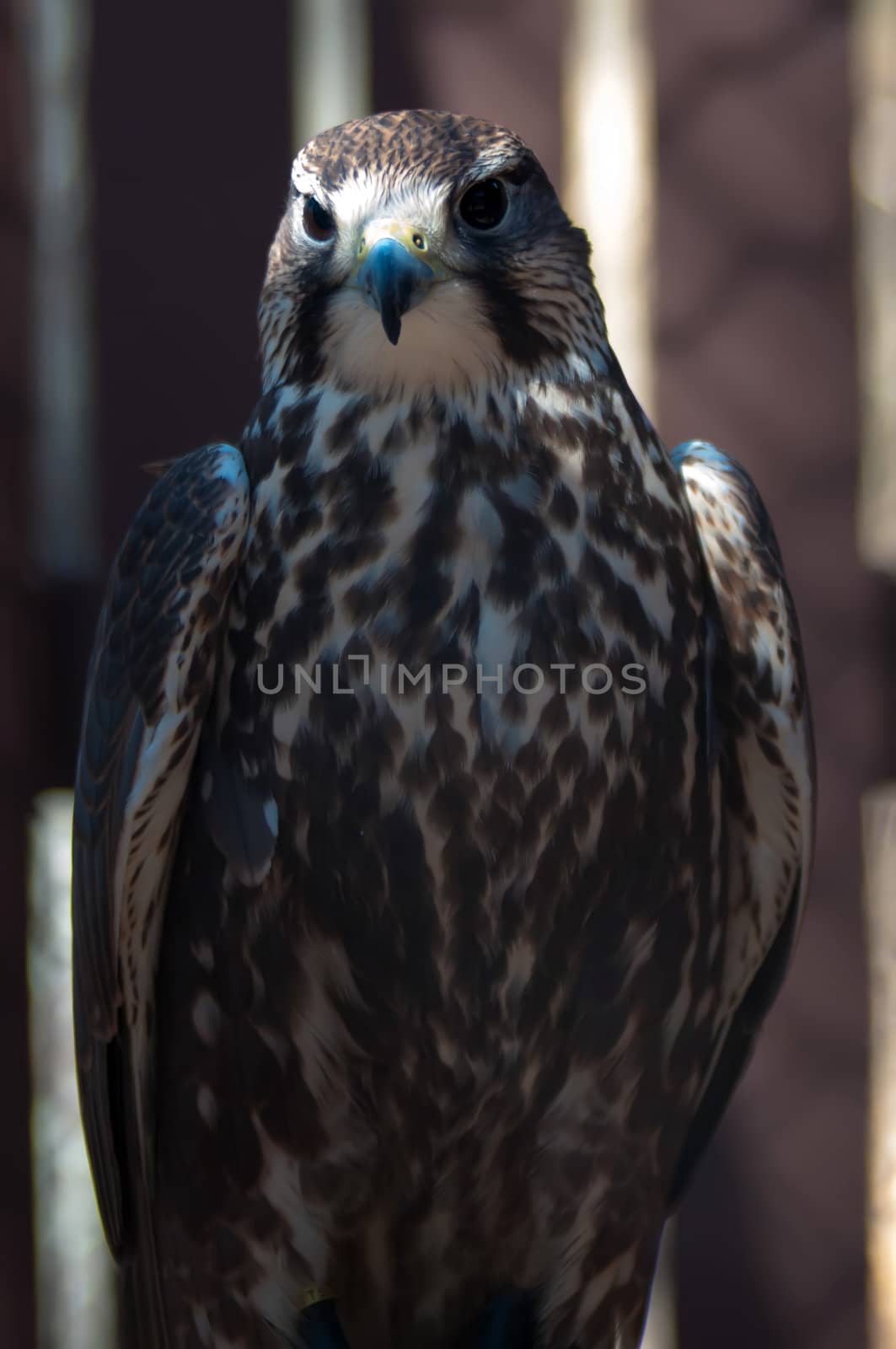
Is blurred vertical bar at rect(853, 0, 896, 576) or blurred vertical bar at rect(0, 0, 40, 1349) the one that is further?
blurred vertical bar at rect(853, 0, 896, 576)

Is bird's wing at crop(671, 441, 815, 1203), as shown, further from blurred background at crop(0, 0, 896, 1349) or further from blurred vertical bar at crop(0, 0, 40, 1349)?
blurred vertical bar at crop(0, 0, 40, 1349)

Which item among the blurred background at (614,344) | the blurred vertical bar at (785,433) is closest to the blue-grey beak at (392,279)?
the blurred background at (614,344)

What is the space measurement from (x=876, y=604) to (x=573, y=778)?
90cm

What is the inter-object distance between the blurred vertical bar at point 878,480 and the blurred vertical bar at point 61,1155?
1.22 meters

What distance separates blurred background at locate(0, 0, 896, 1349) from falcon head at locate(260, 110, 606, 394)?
59 cm

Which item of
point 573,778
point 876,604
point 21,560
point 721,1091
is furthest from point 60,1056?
point 876,604

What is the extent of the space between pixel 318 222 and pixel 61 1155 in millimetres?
1539

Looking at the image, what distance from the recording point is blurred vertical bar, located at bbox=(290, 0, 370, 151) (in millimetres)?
1992

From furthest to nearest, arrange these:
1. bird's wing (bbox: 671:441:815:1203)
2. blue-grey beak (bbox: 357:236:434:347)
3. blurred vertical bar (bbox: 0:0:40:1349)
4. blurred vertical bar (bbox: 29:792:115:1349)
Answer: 1. blurred vertical bar (bbox: 29:792:115:1349)
2. blurred vertical bar (bbox: 0:0:40:1349)
3. bird's wing (bbox: 671:441:815:1203)
4. blue-grey beak (bbox: 357:236:434:347)

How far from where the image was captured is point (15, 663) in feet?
6.05

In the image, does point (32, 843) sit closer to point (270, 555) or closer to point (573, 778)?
point (270, 555)

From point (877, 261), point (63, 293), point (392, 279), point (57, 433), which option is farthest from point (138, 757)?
point (877, 261)

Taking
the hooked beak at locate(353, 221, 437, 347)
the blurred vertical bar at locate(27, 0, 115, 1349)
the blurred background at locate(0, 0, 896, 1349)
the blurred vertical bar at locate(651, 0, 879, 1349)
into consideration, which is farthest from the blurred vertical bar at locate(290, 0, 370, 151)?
the hooked beak at locate(353, 221, 437, 347)

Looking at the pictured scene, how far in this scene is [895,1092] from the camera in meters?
2.19
